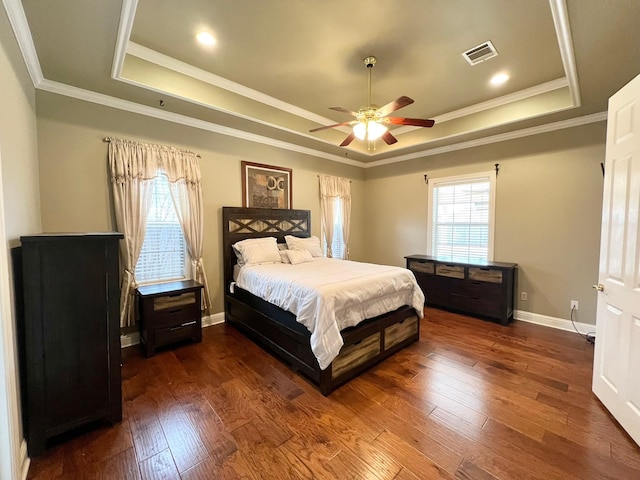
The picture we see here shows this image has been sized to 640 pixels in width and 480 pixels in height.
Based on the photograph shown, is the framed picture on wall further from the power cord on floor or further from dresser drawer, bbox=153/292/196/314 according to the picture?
the power cord on floor

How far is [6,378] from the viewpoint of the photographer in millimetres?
1269

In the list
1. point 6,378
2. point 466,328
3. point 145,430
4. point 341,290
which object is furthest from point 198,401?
point 466,328

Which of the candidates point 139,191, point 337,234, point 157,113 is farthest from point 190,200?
point 337,234

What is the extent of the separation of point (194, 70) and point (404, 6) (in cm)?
222

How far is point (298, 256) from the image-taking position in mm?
3740

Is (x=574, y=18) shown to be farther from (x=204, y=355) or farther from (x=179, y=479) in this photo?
(x=204, y=355)

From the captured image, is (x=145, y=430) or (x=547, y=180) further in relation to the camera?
(x=547, y=180)

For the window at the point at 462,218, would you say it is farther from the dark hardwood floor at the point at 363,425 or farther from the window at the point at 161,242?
the window at the point at 161,242

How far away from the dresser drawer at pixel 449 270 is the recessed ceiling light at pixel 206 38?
4.08m

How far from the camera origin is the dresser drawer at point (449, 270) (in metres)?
4.00

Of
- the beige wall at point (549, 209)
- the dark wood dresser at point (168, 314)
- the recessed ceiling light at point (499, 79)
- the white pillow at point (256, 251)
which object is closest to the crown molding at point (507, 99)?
the recessed ceiling light at point (499, 79)

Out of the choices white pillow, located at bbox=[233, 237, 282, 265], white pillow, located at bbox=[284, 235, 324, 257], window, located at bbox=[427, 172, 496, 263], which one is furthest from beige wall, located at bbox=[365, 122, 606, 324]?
white pillow, located at bbox=[233, 237, 282, 265]

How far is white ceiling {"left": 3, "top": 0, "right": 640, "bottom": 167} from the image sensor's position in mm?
1881

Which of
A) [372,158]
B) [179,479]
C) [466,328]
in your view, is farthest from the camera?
[372,158]
